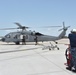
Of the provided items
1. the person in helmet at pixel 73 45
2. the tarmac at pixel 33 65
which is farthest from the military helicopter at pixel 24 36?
the person in helmet at pixel 73 45

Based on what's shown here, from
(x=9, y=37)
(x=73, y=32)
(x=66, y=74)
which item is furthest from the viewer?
(x=9, y=37)

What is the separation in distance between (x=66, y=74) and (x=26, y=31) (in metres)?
31.1

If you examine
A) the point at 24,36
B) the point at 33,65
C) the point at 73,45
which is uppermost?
the point at 24,36

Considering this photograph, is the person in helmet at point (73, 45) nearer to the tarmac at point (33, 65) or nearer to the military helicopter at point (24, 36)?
the tarmac at point (33, 65)

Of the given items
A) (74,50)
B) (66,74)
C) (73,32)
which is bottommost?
(66,74)

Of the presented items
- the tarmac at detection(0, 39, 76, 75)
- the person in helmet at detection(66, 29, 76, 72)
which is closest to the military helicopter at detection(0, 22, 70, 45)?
the tarmac at detection(0, 39, 76, 75)

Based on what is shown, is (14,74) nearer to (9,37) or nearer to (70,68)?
(70,68)

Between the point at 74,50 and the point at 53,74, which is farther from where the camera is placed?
the point at 74,50

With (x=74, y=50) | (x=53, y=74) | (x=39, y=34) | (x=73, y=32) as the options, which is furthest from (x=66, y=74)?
(x=39, y=34)

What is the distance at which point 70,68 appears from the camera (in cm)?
898

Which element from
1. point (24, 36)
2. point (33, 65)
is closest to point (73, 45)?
point (33, 65)

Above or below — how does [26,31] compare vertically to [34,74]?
above

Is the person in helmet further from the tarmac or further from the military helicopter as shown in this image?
the military helicopter

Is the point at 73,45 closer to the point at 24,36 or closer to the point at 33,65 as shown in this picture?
the point at 33,65
